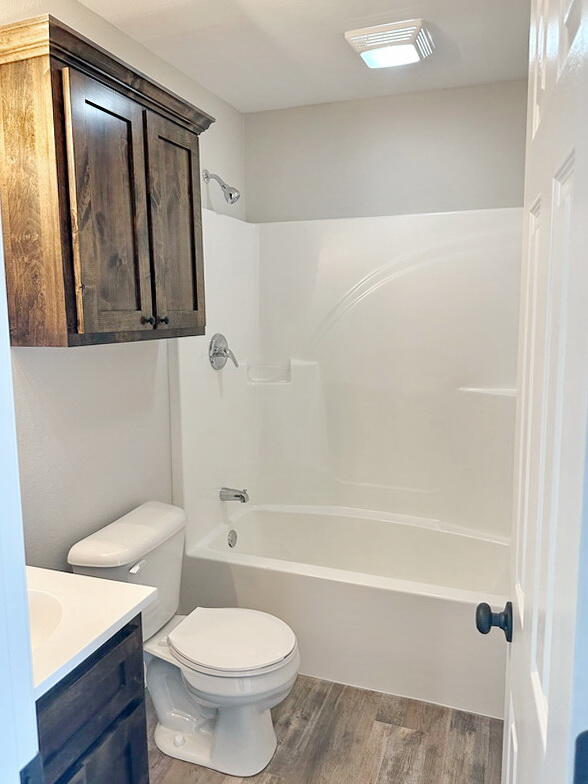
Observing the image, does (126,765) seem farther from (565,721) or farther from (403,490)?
(403,490)

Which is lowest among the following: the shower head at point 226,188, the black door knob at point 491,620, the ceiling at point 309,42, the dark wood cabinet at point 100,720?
the dark wood cabinet at point 100,720

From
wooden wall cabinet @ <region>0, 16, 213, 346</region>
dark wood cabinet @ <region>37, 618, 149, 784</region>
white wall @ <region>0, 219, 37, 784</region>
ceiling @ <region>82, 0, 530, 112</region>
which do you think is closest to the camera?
white wall @ <region>0, 219, 37, 784</region>

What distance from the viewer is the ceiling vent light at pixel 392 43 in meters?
2.21

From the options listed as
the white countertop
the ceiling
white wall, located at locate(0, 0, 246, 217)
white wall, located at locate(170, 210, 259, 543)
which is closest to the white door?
the white countertop

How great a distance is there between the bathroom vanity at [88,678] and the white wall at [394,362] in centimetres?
185

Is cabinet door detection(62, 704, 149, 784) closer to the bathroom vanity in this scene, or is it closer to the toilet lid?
the bathroom vanity

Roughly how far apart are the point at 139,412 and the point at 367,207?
1.64 meters

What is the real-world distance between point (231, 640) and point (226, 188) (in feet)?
6.90

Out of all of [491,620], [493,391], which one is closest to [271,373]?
[493,391]

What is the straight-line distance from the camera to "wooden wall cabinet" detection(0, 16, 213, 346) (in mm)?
1549

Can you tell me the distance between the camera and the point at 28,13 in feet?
5.83

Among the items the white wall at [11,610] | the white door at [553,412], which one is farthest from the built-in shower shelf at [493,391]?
the white wall at [11,610]

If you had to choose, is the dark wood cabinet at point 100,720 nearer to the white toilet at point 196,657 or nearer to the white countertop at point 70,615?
the white countertop at point 70,615

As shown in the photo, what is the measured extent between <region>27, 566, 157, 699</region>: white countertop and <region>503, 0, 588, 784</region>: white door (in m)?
0.88
